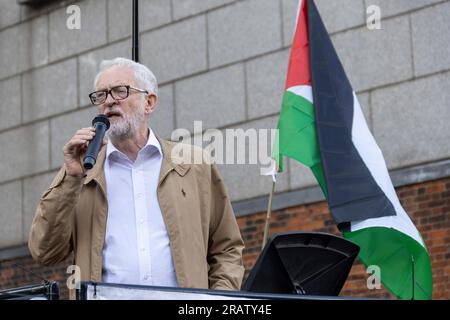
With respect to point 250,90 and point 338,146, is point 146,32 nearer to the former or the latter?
point 250,90

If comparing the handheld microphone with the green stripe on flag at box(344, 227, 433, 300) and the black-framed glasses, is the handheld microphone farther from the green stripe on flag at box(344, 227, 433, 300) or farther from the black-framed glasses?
the green stripe on flag at box(344, 227, 433, 300)

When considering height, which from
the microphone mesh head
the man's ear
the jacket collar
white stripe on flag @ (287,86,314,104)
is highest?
white stripe on flag @ (287,86,314,104)

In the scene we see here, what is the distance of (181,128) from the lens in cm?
1232

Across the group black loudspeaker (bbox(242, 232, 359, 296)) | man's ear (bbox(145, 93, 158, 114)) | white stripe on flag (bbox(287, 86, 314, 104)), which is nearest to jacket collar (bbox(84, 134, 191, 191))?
man's ear (bbox(145, 93, 158, 114))

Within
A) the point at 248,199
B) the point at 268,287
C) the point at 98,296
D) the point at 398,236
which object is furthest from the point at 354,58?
the point at 98,296

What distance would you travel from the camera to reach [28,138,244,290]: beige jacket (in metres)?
5.78

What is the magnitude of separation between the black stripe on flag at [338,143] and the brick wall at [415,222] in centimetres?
145

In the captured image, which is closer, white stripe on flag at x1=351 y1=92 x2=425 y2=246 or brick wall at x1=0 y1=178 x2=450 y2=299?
white stripe on flag at x1=351 y1=92 x2=425 y2=246

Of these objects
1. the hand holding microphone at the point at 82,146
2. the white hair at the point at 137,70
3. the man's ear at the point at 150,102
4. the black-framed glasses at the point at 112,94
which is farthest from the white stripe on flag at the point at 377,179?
the hand holding microphone at the point at 82,146

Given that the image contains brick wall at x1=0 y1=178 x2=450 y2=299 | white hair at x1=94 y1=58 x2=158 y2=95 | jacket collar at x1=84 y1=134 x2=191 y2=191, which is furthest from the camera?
brick wall at x1=0 y1=178 x2=450 y2=299

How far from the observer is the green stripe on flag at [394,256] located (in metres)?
9.34

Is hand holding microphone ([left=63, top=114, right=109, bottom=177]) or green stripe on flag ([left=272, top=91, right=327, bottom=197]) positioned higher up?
green stripe on flag ([left=272, top=91, right=327, bottom=197])

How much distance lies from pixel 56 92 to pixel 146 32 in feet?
4.06

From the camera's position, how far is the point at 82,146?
570cm
